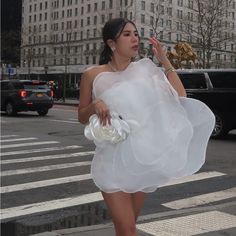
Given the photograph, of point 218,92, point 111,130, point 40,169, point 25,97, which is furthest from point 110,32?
point 25,97

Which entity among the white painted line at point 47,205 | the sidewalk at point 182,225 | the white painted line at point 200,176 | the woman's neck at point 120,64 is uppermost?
the woman's neck at point 120,64

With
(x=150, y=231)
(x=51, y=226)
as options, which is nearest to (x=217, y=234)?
(x=150, y=231)

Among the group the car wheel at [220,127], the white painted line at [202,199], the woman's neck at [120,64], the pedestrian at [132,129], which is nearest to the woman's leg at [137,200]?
the pedestrian at [132,129]

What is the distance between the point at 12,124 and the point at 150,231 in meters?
14.4

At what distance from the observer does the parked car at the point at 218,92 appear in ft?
46.0

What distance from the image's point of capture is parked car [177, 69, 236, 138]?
14023 millimetres

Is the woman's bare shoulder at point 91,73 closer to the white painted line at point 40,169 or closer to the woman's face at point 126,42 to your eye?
the woman's face at point 126,42

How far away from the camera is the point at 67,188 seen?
26.9 feet

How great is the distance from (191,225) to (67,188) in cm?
288

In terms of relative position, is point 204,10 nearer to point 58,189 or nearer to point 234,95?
point 234,95

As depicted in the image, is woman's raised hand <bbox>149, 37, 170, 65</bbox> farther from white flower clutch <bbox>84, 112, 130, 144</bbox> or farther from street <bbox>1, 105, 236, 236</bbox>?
street <bbox>1, 105, 236, 236</bbox>

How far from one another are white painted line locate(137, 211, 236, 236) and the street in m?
0.17

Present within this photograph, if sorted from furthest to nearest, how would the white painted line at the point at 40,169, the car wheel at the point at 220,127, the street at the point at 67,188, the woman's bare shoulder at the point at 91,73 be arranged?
the car wheel at the point at 220,127 < the white painted line at the point at 40,169 < the street at the point at 67,188 < the woman's bare shoulder at the point at 91,73

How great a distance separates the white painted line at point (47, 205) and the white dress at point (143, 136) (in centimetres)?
344
